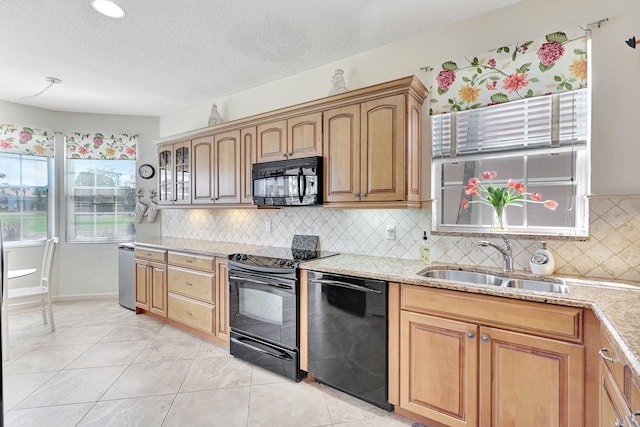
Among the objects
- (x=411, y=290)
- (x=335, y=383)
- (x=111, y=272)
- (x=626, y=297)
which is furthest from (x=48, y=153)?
(x=626, y=297)

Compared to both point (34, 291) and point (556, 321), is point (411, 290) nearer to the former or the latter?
point (556, 321)

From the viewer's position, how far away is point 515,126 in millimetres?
2250

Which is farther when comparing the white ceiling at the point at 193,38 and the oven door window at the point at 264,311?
the oven door window at the point at 264,311

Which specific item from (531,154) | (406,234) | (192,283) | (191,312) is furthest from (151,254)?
(531,154)

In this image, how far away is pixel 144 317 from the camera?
3.90 m

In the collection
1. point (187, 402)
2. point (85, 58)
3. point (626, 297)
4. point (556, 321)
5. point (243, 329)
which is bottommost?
point (187, 402)

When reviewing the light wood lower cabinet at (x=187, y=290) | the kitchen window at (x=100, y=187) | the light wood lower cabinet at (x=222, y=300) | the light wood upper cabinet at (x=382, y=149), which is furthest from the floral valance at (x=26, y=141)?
the light wood upper cabinet at (x=382, y=149)

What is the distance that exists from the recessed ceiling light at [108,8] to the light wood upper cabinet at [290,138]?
1305 mm

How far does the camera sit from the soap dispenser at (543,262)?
198 cm

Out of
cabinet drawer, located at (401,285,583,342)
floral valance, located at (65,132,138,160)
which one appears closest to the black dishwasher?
cabinet drawer, located at (401,285,583,342)

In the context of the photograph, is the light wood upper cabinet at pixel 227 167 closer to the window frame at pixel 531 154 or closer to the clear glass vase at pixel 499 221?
the window frame at pixel 531 154

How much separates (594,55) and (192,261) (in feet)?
11.6

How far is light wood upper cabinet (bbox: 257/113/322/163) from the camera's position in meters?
2.71

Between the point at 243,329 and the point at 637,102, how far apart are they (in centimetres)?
311
